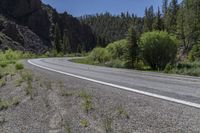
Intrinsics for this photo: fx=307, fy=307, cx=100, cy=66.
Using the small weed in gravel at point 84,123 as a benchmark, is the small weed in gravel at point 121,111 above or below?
above

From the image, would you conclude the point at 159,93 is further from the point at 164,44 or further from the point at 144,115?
the point at 164,44

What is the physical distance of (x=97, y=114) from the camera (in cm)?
765

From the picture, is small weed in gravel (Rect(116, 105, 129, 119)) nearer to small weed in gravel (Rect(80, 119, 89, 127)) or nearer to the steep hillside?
small weed in gravel (Rect(80, 119, 89, 127))

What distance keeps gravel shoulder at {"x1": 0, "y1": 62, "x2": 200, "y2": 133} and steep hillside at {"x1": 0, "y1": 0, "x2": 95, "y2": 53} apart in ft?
269

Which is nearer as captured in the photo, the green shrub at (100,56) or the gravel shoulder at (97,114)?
the gravel shoulder at (97,114)

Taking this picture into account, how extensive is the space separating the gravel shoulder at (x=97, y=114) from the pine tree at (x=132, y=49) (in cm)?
2013

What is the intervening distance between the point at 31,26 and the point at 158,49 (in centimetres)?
10613

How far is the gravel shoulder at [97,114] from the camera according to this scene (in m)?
6.29

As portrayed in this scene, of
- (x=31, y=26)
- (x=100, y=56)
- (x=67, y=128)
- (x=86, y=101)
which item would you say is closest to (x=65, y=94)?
(x=86, y=101)

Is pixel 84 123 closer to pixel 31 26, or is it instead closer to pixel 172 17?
pixel 172 17

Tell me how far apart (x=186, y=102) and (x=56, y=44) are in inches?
3534

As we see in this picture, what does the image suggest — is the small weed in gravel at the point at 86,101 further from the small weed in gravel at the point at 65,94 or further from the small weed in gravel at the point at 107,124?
the small weed in gravel at the point at 107,124

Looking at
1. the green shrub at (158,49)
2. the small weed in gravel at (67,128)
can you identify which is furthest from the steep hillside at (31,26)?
the small weed in gravel at (67,128)

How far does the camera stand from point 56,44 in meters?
95.9
